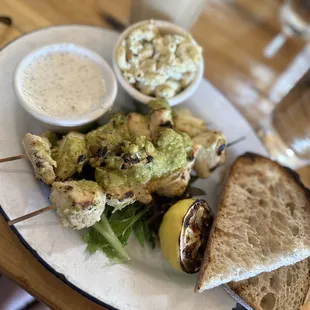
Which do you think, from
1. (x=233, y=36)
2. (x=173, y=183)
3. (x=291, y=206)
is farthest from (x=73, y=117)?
(x=233, y=36)

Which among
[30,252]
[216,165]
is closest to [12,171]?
[30,252]

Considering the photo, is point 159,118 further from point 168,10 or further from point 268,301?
point 268,301

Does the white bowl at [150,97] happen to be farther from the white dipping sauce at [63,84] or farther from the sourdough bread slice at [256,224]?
the sourdough bread slice at [256,224]

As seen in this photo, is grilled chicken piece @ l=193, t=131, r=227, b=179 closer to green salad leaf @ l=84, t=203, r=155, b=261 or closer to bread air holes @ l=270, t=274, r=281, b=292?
green salad leaf @ l=84, t=203, r=155, b=261

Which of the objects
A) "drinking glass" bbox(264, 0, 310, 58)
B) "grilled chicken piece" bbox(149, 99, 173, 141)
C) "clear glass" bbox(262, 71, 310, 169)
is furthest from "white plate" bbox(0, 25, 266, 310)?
"drinking glass" bbox(264, 0, 310, 58)

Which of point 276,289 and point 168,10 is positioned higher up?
point 168,10

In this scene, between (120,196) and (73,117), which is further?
(73,117)

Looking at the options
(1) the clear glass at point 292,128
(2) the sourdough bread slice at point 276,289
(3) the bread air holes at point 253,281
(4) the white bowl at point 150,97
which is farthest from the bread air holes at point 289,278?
(4) the white bowl at point 150,97
